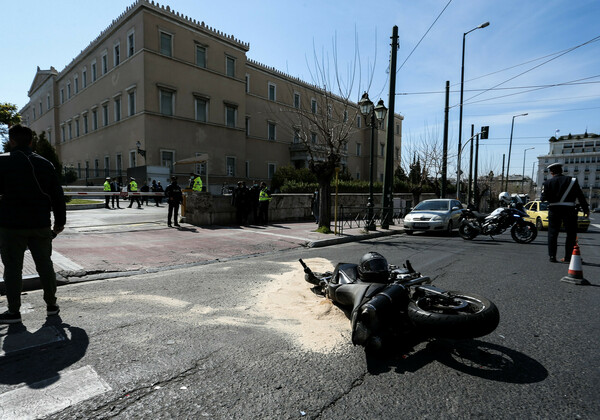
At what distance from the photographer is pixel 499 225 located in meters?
11.3

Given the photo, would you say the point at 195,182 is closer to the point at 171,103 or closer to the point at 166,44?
the point at 171,103

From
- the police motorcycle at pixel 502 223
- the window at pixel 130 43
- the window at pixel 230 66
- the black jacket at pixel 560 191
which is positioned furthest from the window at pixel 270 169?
the black jacket at pixel 560 191

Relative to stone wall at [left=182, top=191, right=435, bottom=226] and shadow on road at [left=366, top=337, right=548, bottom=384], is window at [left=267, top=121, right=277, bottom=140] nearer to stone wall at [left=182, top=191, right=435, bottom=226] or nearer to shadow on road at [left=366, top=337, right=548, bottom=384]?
stone wall at [left=182, top=191, right=435, bottom=226]

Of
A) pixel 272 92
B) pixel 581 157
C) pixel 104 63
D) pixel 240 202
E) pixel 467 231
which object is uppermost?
pixel 104 63

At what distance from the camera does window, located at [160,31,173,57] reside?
1094 inches

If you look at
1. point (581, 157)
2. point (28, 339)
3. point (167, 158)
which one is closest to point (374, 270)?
point (28, 339)

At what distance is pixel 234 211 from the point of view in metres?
13.7

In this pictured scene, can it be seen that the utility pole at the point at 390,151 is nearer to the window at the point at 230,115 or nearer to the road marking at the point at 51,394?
the road marking at the point at 51,394

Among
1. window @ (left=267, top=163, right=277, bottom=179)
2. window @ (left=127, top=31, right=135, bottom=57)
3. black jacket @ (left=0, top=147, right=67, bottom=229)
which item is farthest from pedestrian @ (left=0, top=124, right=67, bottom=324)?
window @ (left=267, top=163, right=277, bottom=179)

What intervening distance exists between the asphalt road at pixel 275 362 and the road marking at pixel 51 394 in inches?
0.4

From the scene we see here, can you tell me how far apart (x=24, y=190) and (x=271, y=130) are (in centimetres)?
3643

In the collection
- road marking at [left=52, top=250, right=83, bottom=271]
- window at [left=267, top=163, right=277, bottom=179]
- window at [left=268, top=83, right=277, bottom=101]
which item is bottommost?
road marking at [left=52, top=250, right=83, bottom=271]

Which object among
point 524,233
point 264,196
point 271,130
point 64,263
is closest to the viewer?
point 64,263

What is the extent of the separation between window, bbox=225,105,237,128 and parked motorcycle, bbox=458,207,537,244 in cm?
2610
